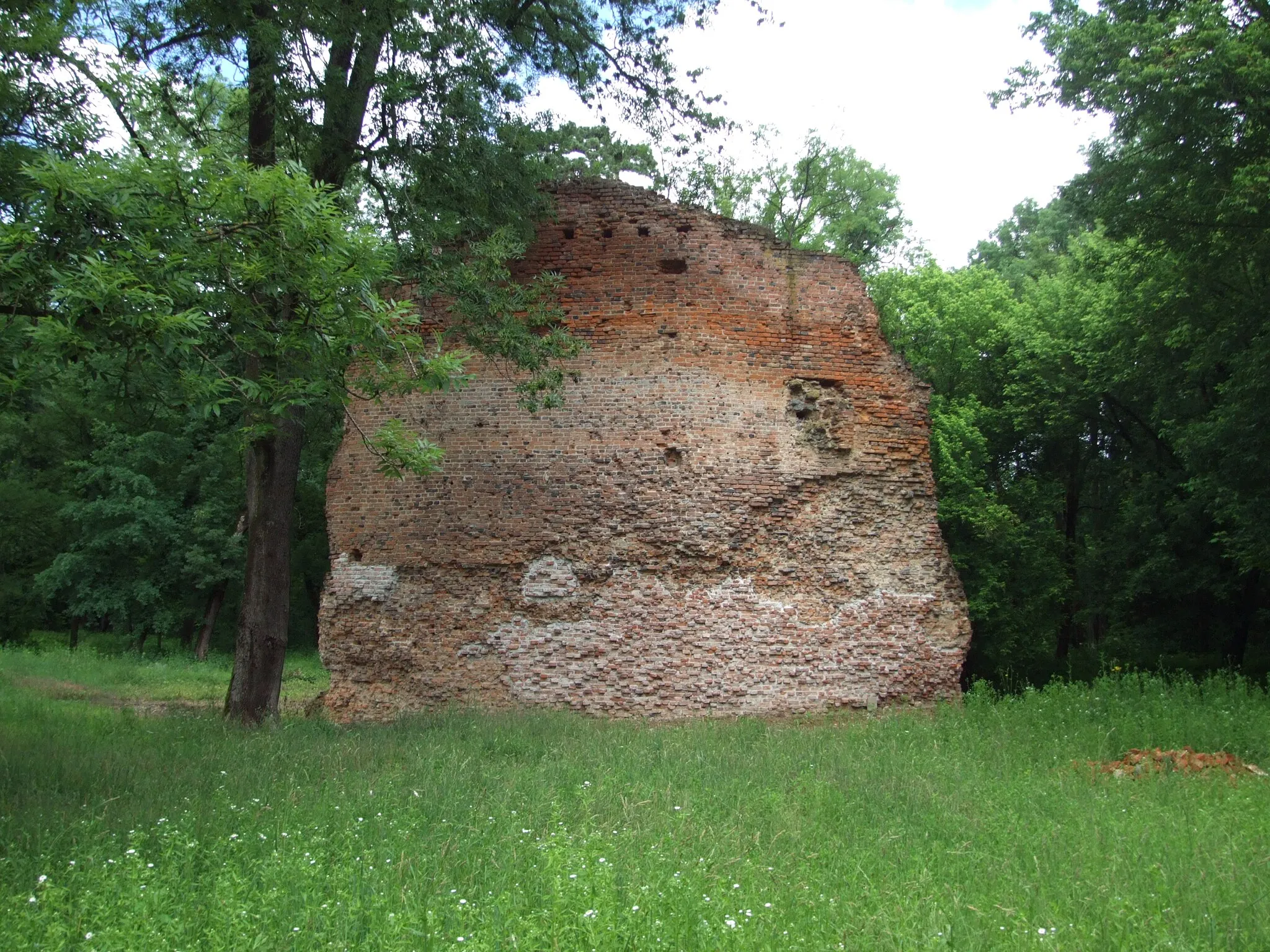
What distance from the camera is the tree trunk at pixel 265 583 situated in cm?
945

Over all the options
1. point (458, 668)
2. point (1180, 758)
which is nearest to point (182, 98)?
point (458, 668)

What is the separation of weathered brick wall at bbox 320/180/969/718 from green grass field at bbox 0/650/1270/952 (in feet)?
5.37

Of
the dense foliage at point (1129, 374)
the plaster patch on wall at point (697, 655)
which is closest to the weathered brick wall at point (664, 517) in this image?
the plaster patch on wall at point (697, 655)

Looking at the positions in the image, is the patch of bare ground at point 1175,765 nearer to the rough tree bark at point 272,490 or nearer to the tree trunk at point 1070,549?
the rough tree bark at point 272,490

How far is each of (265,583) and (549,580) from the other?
115 inches

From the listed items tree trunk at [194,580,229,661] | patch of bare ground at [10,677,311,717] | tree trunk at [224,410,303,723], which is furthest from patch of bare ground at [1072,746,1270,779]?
tree trunk at [194,580,229,661]

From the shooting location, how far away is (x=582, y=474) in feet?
34.5

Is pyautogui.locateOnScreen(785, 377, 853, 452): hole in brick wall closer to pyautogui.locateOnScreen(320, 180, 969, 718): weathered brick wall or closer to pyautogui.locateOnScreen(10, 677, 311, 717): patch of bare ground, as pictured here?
pyautogui.locateOnScreen(320, 180, 969, 718): weathered brick wall

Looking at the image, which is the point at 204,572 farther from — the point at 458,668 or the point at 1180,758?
the point at 1180,758

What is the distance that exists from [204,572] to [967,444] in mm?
16435

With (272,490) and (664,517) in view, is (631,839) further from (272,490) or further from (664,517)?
(272,490)

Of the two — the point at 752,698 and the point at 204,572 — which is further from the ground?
the point at 204,572

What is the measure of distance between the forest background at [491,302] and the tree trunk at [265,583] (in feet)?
0.85

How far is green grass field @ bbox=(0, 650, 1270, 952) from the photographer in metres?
3.87
